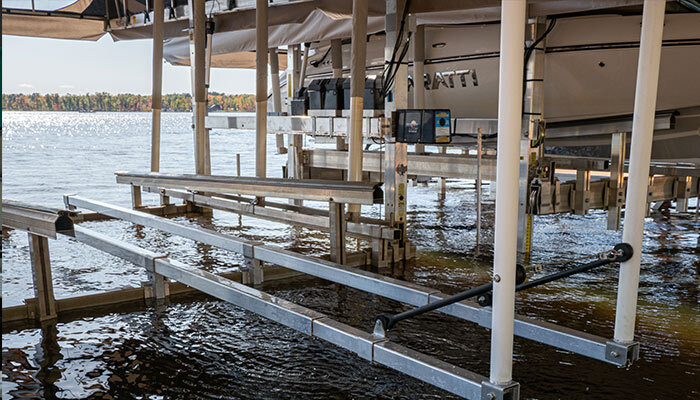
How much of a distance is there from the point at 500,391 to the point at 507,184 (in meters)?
0.75

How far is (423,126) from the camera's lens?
5.47 meters

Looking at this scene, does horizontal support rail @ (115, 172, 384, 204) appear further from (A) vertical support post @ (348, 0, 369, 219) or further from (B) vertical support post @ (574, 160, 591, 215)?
(B) vertical support post @ (574, 160, 591, 215)

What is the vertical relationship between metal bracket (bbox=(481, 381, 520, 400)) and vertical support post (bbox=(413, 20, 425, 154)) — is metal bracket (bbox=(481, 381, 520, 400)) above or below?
below

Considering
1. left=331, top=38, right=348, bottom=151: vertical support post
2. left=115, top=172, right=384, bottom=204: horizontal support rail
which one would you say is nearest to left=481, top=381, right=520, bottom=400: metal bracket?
left=115, top=172, right=384, bottom=204: horizontal support rail

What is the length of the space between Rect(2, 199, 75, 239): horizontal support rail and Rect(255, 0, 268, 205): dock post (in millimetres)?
3241

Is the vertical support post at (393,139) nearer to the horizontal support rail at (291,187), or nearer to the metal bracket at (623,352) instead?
the horizontal support rail at (291,187)

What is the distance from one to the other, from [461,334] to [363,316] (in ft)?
2.43

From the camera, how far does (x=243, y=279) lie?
17.4ft

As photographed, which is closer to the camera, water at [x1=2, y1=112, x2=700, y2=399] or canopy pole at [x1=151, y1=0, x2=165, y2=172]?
water at [x1=2, y1=112, x2=700, y2=399]

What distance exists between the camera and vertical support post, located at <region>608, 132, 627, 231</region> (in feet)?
20.1

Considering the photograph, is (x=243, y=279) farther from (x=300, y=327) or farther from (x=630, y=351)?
(x=630, y=351)

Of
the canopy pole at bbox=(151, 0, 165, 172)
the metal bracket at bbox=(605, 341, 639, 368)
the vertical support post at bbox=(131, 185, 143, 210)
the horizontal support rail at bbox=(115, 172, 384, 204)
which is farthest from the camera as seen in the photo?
the vertical support post at bbox=(131, 185, 143, 210)

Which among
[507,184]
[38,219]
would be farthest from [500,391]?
[38,219]

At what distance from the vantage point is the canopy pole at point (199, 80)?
7.92 meters
